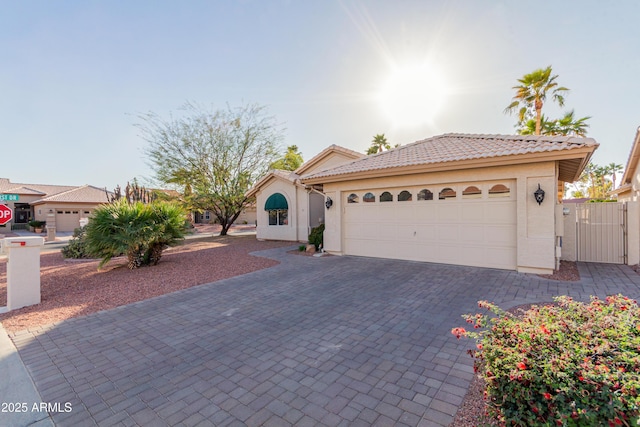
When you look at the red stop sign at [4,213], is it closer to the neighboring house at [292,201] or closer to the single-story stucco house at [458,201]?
the single-story stucco house at [458,201]

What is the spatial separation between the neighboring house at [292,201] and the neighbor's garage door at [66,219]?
99.4ft

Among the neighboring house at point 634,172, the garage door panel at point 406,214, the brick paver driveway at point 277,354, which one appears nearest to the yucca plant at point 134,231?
the brick paver driveway at point 277,354

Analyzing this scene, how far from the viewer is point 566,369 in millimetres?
1944

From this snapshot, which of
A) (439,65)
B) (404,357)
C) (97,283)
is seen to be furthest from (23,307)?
(439,65)

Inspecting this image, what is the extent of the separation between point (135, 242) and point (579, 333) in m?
12.2

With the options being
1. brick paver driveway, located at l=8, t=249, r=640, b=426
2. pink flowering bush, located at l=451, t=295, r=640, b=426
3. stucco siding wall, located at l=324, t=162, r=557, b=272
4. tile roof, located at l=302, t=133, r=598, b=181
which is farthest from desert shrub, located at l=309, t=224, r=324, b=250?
pink flowering bush, located at l=451, t=295, r=640, b=426

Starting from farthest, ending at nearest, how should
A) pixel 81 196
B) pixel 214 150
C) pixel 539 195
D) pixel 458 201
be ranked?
pixel 81 196 → pixel 214 150 → pixel 458 201 → pixel 539 195

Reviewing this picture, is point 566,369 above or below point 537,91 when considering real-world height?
below

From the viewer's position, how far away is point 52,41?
10.6m

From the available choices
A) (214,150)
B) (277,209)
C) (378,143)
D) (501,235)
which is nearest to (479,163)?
(501,235)

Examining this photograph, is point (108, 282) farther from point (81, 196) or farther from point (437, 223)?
point (81, 196)

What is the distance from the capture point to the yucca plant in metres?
10.3

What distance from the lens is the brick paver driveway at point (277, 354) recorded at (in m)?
3.19

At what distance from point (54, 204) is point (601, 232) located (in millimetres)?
49438
